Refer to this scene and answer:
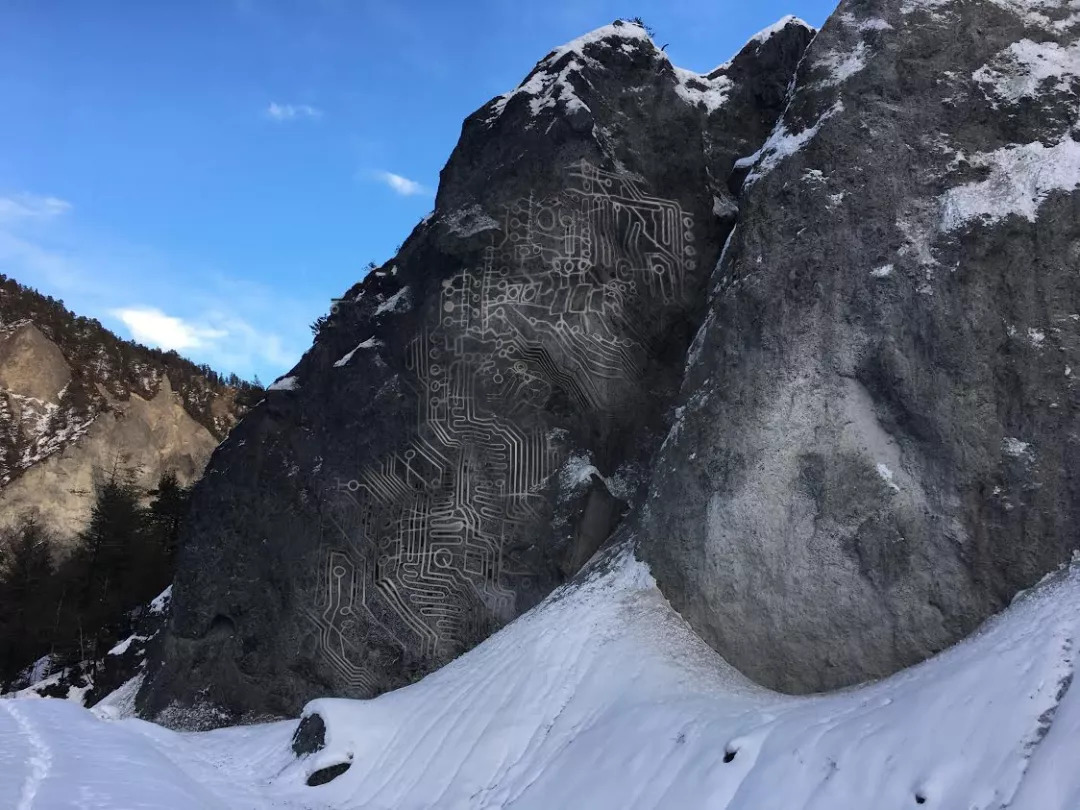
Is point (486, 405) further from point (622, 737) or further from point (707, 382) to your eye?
point (622, 737)

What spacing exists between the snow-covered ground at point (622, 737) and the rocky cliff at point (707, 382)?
0.70m

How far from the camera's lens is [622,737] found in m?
6.55

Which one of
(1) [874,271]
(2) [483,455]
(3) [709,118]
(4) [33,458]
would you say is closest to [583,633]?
(2) [483,455]

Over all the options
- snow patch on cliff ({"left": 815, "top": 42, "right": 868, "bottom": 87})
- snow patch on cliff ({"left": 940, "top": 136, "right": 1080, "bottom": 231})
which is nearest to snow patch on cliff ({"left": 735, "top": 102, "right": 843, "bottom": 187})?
snow patch on cliff ({"left": 815, "top": 42, "right": 868, "bottom": 87})

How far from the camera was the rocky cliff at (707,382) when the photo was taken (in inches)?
279

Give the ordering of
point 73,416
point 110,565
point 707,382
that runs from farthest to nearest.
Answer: point 73,416 < point 110,565 < point 707,382

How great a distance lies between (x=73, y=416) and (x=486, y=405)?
2887 centimetres

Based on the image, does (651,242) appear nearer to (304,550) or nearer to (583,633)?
(583,633)

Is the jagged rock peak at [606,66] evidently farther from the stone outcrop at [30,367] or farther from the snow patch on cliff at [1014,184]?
the stone outcrop at [30,367]

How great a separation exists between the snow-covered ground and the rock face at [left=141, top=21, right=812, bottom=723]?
3.33 ft

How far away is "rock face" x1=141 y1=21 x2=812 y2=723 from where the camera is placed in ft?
36.6

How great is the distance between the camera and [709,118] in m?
12.7

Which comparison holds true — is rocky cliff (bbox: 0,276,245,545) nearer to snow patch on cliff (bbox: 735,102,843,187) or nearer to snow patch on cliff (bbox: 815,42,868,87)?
snow patch on cliff (bbox: 735,102,843,187)

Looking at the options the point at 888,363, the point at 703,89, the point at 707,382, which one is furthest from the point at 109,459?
the point at 888,363
